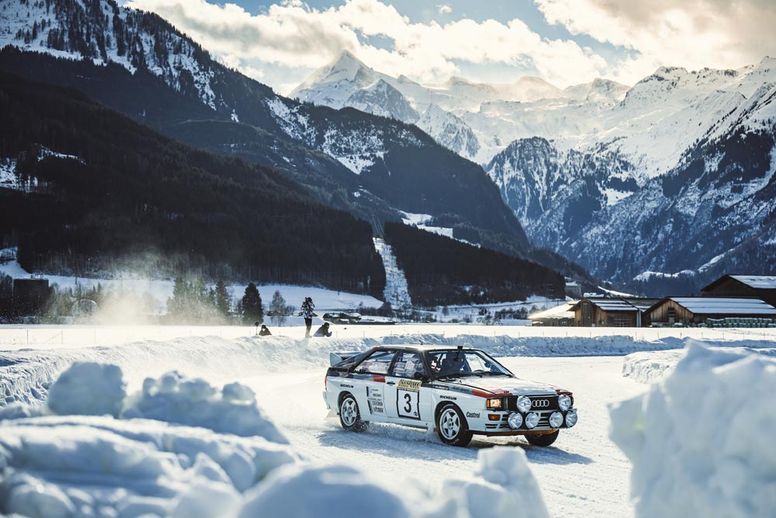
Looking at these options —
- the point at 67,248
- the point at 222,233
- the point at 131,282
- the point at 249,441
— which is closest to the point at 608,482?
the point at 249,441

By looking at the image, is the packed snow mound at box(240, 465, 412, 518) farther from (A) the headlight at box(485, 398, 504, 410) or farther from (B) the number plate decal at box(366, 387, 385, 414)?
(B) the number plate decal at box(366, 387, 385, 414)

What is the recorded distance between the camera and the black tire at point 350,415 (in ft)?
46.4

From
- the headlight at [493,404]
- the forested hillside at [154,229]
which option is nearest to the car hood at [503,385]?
the headlight at [493,404]

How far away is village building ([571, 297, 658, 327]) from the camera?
96.8 metres

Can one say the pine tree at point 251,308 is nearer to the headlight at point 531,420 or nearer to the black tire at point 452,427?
the black tire at point 452,427

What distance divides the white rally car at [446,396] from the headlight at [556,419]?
1cm

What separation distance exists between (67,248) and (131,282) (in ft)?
67.4

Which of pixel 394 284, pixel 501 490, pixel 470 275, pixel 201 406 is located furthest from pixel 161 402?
pixel 470 275

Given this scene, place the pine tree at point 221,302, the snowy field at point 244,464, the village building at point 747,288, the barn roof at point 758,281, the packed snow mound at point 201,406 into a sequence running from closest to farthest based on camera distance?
the snowy field at point 244,464, the packed snow mound at point 201,406, the village building at point 747,288, the barn roof at point 758,281, the pine tree at point 221,302

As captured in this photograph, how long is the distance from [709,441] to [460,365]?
25.3 feet

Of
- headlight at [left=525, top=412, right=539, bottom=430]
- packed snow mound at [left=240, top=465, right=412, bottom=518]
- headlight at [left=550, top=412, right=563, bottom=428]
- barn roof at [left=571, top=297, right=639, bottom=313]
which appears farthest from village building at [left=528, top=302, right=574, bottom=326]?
packed snow mound at [left=240, top=465, right=412, bottom=518]

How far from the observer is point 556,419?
12.4m

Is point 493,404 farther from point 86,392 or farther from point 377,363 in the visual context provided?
point 86,392

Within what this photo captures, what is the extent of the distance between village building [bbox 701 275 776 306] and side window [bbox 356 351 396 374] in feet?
291
